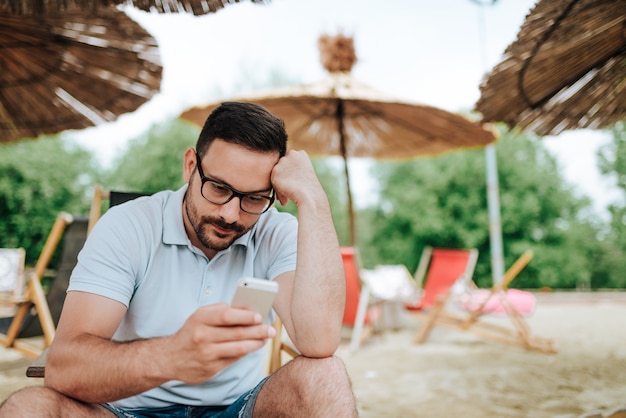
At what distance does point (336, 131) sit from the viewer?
6.19m

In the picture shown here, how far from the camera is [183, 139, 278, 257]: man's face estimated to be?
153 centimetres

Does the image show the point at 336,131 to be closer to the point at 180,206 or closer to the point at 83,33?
the point at 83,33

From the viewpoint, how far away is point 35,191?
981cm

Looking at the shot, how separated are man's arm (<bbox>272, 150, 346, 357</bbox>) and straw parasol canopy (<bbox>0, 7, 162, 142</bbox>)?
1831 millimetres

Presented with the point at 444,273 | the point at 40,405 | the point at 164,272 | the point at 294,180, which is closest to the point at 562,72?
the point at 294,180

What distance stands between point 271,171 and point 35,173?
982cm

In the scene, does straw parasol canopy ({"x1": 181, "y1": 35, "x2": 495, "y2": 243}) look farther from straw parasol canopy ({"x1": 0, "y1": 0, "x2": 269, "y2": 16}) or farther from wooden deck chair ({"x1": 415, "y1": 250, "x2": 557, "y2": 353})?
straw parasol canopy ({"x1": 0, "y1": 0, "x2": 269, "y2": 16})

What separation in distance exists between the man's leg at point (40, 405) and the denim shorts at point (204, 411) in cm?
27

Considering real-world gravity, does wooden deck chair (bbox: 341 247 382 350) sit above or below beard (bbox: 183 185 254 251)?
below

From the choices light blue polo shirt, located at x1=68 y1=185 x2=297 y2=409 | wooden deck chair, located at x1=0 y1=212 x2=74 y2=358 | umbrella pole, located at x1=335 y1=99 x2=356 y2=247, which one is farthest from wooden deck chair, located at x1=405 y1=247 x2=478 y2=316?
light blue polo shirt, located at x1=68 y1=185 x2=297 y2=409

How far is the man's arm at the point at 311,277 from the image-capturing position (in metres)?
1.46

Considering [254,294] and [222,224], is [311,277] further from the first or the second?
[254,294]

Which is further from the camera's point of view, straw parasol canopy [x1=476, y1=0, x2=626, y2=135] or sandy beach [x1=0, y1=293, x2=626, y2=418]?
sandy beach [x1=0, y1=293, x2=626, y2=418]

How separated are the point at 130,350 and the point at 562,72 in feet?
10.5
